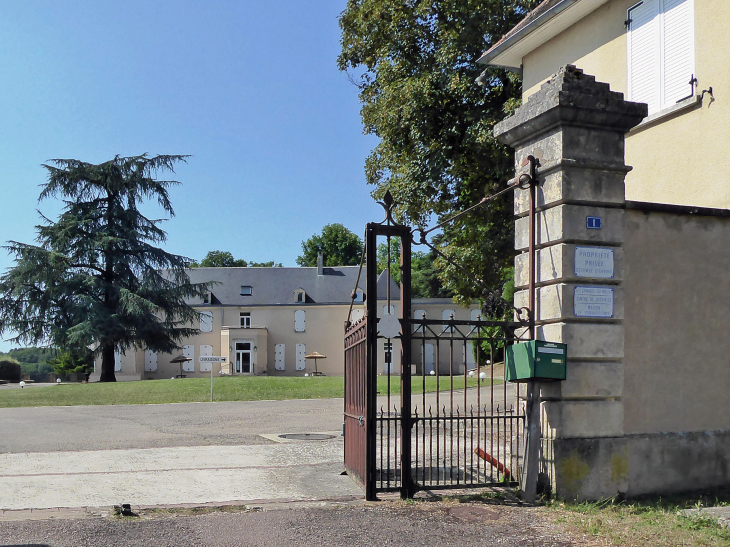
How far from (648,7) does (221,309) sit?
4996 cm

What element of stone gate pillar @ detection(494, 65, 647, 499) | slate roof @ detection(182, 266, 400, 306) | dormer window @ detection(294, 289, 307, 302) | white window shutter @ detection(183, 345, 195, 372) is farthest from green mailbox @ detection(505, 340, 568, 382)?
white window shutter @ detection(183, 345, 195, 372)

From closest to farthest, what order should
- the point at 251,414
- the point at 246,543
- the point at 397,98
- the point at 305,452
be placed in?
the point at 246,543 → the point at 305,452 → the point at 251,414 → the point at 397,98

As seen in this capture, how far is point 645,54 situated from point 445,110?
713cm

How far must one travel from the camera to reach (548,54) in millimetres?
13461

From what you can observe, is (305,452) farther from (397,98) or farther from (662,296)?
(397,98)

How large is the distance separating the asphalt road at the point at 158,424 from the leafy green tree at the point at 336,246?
2002 inches

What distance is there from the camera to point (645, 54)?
10.9 metres

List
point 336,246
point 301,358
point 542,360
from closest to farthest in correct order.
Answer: point 542,360, point 301,358, point 336,246

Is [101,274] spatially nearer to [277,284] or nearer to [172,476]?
[277,284]

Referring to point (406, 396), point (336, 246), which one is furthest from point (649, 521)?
point (336, 246)

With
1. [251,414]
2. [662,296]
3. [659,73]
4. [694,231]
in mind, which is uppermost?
[659,73]

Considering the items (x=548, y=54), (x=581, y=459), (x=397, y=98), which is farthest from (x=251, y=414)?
(x=581, y=459)

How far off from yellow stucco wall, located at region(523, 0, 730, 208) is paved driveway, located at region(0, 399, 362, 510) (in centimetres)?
587

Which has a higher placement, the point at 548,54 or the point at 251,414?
the point at 548,54
